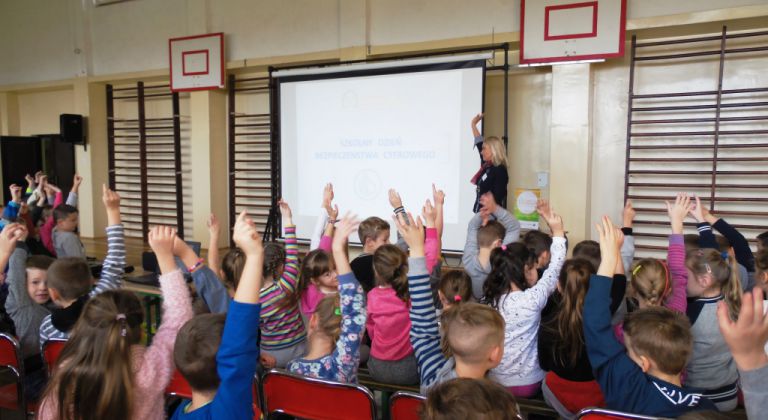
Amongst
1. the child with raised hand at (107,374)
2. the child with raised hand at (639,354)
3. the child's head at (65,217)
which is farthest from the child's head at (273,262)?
the child's head at (65,217)

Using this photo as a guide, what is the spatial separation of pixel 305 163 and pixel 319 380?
203 inches

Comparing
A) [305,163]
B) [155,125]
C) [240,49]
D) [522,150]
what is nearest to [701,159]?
[522,150]

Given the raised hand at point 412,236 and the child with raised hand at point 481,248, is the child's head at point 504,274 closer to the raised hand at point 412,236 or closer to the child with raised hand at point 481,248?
the child with raised hand at point 481,248

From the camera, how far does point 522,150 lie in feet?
19.7

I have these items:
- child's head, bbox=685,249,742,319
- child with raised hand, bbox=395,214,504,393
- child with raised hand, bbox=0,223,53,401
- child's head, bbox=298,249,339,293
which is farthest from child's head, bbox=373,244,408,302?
child with raised hand, bbox=0,223,53,401

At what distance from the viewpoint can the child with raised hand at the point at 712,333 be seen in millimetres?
2010

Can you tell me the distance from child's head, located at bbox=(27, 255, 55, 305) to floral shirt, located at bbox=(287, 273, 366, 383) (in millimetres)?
1683

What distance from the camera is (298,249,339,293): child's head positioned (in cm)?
274

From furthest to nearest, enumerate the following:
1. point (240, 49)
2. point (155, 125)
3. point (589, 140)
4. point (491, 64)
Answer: point (155, 125)
point (240, 49)
point (491, 64)
point (589, 140)

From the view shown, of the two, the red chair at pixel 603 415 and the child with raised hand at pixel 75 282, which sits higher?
the child with raised hand at pixel 75 282

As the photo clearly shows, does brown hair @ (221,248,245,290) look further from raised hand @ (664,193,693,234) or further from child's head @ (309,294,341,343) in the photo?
raised hand @ (664,193,693,234)

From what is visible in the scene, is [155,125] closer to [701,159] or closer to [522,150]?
[522,150]

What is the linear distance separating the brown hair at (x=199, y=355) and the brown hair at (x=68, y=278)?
1141 mm

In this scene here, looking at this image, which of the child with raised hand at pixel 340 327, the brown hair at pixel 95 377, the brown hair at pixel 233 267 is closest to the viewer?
the brown hair at pixel 95 377
